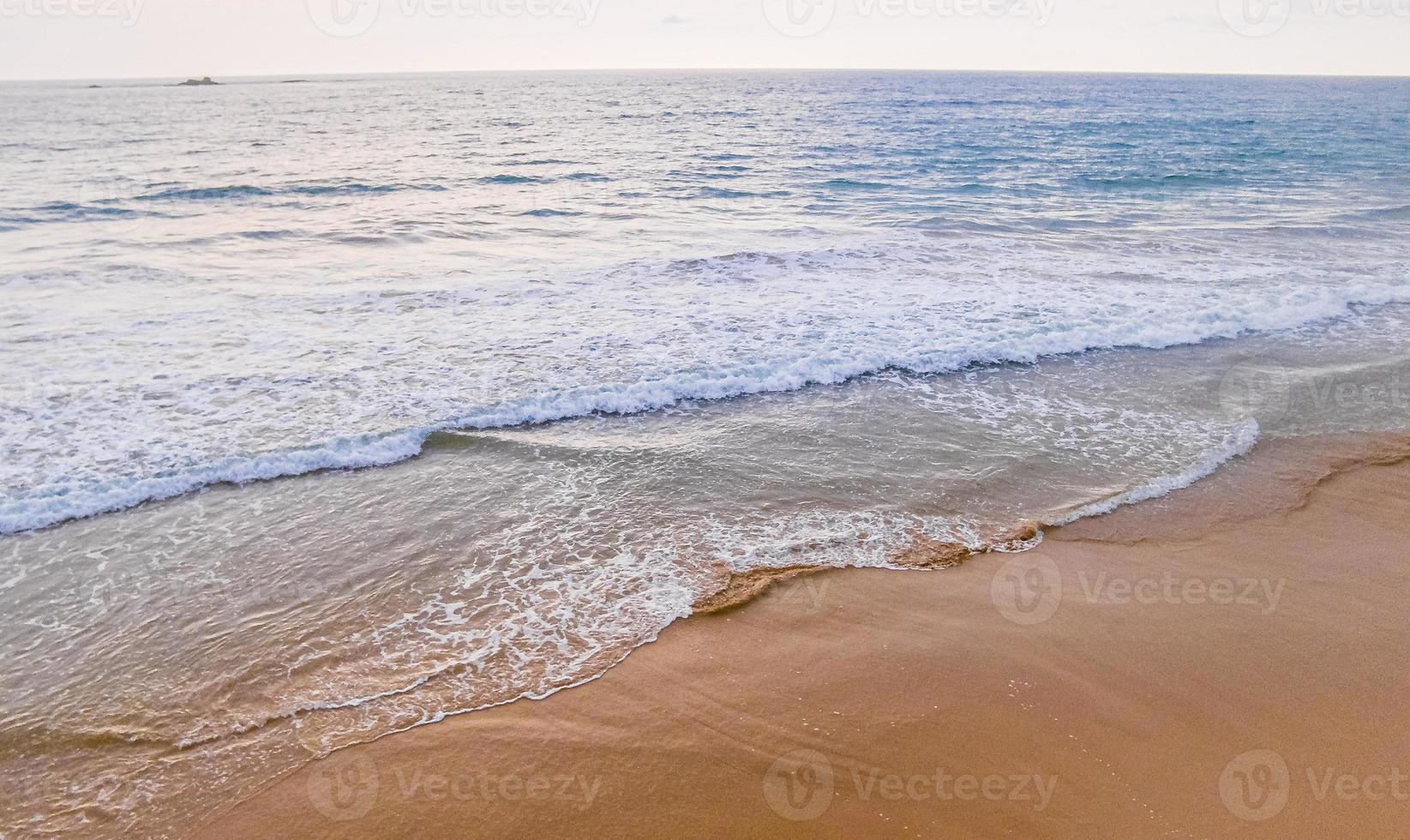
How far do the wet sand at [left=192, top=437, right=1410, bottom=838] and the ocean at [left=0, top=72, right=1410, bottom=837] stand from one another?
1.35 ft

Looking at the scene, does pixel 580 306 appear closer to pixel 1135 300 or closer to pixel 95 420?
pixel 95 420

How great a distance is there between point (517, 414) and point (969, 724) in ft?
18.8

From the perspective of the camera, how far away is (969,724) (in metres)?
4.48

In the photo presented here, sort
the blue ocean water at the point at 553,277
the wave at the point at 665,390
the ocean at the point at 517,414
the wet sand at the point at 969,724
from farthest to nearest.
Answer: the blue ocean water at the point at 553,277 < the wave at the point at 665,390 < the ocean at the point at 517,414 < the wet sand at the point at 969,724

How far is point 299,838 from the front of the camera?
3830mm

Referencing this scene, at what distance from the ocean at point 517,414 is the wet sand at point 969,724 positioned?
41cm

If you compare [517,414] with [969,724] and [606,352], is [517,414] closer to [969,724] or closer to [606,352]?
[606,352]

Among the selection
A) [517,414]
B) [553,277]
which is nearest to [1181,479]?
[517,414]

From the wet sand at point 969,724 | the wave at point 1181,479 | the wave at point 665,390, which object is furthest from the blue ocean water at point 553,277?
the wet sand at point 969,724

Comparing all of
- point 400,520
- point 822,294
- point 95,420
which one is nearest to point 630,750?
point 400,520

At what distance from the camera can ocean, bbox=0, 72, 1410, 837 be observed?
499cm

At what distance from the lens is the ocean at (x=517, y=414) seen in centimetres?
499

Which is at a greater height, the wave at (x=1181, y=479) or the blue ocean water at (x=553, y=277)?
the blue ocean water at (x=553, y=277)

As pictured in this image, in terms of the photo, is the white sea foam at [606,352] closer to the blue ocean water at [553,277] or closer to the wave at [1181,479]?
the blue ocean water at [553,277]
